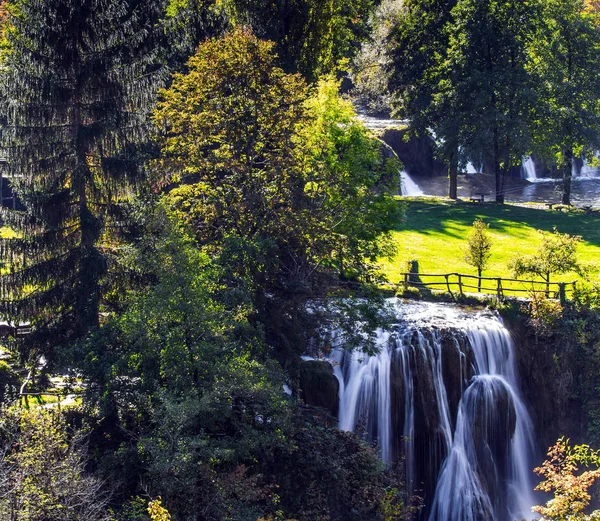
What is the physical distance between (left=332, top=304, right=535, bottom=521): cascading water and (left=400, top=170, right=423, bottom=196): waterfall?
2828 cm

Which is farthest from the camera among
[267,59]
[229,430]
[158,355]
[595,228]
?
[595,228]

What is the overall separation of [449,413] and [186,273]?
41.6 ft

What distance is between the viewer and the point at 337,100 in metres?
28.9

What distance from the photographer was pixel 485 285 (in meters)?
35.3

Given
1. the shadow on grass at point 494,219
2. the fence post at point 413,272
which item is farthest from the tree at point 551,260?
the shadow on grass at point 494,219

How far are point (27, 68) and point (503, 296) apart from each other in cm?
2000

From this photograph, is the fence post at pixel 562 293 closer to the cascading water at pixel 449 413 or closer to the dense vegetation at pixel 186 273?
the dense vegetation at pixel 186 273

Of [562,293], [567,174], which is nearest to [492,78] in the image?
[567,174]

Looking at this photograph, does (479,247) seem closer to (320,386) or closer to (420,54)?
(320,386)

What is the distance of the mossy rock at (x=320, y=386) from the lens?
2661cm

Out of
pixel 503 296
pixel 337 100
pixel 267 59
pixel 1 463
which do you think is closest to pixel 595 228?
pixel 503 296

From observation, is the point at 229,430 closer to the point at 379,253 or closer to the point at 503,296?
the point at 379,253

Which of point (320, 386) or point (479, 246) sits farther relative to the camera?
point (479, 246)

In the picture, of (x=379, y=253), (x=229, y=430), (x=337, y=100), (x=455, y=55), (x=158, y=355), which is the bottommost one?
(x=229, y=430)
